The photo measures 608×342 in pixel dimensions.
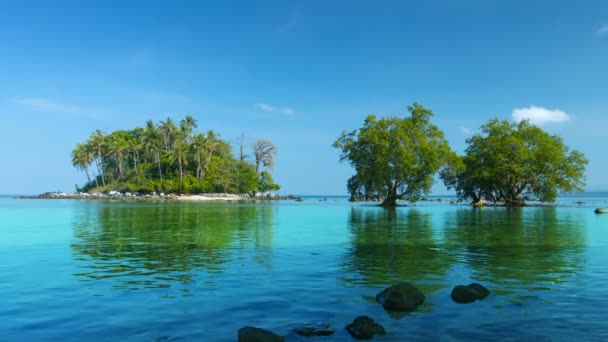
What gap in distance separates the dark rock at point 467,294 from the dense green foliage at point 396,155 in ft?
205

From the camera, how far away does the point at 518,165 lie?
79.3 metres

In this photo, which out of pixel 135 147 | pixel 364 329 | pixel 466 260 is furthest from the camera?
pixel 135 147

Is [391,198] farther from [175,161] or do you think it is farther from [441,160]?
[175,161]

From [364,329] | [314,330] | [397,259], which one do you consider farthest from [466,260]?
[314,330]

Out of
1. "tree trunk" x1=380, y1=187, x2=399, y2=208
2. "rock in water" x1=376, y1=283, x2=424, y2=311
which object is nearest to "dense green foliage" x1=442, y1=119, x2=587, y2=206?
"tree trunk" x1=380, y1=187, x2=399, y2=208

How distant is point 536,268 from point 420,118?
66936 mm

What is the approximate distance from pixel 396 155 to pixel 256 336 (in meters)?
69.6

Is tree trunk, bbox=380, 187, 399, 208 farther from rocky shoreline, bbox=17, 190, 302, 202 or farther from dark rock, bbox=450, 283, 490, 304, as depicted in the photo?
dark rock, bbox=450, 283, 490, 304

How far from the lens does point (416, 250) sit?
72.6ft

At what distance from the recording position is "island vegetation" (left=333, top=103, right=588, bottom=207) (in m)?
76.5

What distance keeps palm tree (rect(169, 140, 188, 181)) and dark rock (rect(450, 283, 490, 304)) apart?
117 metres

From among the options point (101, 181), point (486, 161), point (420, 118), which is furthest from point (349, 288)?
point (101, 181)

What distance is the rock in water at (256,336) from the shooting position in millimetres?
8320

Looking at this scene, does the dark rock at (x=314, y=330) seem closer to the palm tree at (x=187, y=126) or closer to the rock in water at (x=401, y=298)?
the rock in water at (x=401, y=298)
